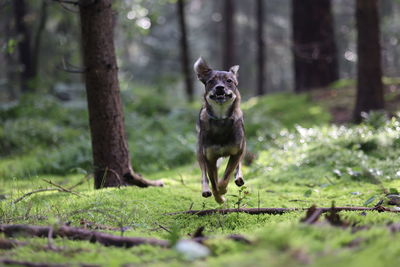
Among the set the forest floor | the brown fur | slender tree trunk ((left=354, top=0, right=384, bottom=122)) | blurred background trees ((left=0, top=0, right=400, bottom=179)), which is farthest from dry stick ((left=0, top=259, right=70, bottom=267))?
slender tree trunk ((left=354, top=0, right=384, bottom=122))

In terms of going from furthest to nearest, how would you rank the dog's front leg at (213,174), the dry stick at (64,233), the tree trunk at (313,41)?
the tree trunk at (313,41)
the dog's front leg at (213,174)
the dry stick at (64,233)

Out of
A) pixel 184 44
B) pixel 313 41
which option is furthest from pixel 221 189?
pixel 184 44

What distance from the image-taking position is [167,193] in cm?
584

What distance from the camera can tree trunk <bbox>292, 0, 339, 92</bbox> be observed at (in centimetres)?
1545

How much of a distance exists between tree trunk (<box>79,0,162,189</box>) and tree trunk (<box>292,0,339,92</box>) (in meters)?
10.6

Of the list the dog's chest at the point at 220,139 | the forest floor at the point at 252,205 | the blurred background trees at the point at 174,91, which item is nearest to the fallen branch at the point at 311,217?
the forest floor at the point at 252,205

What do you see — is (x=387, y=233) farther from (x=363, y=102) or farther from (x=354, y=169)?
(x=363, y=102)

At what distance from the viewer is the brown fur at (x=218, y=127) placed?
181 inches

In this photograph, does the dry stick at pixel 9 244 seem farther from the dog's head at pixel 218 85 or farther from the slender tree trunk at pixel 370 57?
the slender tree trunk at pixel 370 57

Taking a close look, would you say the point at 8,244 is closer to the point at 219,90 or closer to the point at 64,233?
the point at 64,233

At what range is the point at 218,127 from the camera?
471 centimetres

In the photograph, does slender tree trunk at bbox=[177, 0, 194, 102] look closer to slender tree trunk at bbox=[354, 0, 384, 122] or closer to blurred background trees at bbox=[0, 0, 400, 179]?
blurred background trees at bbox=[0, 0, 400, 179]

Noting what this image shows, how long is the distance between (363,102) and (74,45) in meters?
17.9

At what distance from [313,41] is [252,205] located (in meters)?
11.8
